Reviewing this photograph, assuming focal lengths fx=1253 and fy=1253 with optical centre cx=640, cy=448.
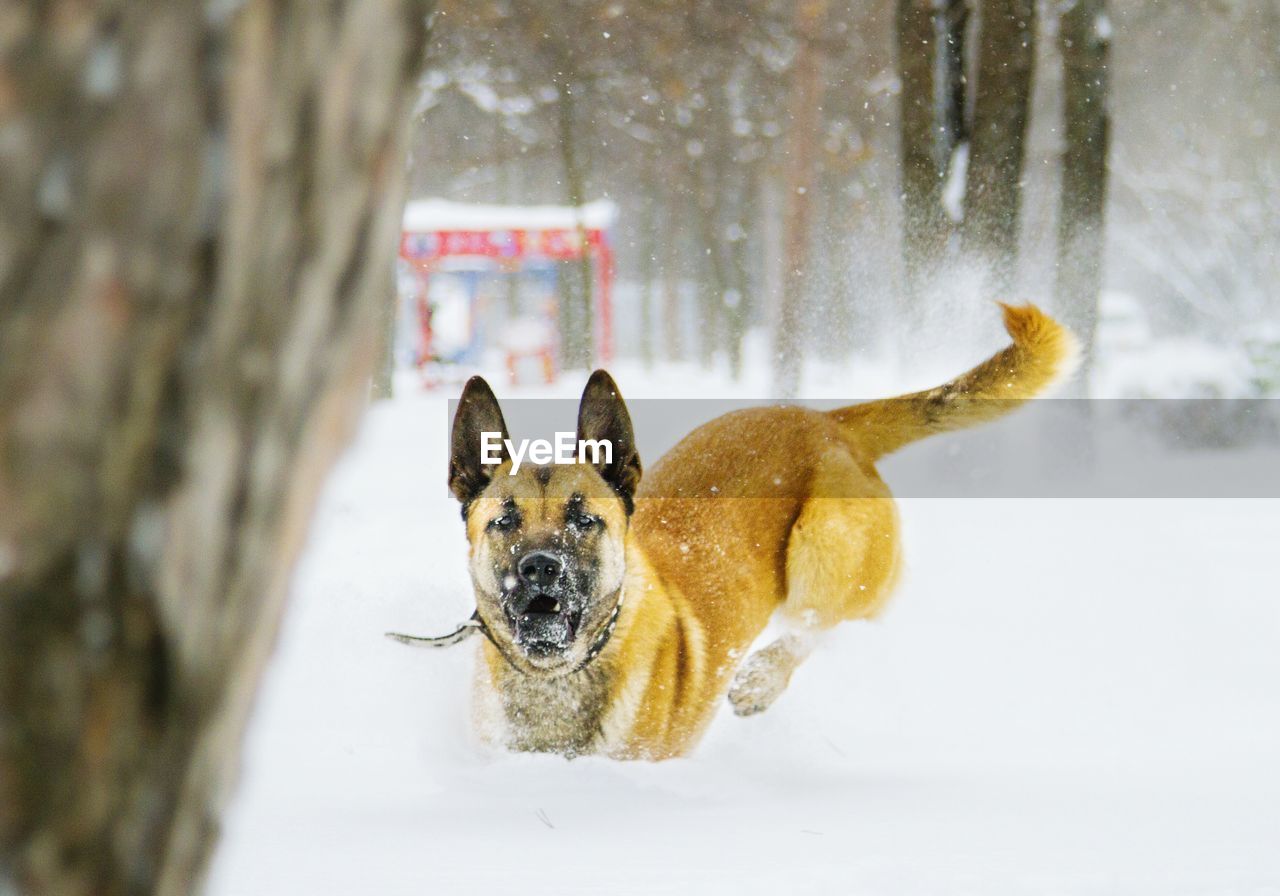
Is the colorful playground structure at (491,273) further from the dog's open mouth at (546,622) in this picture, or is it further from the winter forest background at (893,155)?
the dog's open mouth at (546,622)

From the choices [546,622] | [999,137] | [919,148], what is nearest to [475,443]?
[546,622]

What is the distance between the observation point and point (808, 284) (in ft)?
52.4

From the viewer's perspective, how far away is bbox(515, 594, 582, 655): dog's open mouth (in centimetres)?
370

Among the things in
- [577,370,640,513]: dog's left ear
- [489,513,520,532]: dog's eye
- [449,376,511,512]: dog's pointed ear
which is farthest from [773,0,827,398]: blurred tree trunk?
[489,513,520,532]: dog's eye

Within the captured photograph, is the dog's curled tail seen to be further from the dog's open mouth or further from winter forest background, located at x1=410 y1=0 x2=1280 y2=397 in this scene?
winter forest background, located at x1=410 y1=0 x2=1280 y2=397

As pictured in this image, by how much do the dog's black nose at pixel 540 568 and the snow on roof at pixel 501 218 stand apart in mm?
18253

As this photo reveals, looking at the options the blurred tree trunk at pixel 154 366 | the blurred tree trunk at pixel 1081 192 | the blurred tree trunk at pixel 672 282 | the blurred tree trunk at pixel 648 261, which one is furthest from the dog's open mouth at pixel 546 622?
the blurred tree trunk at pixel 648 261

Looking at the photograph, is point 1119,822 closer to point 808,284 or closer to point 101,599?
point 101,599

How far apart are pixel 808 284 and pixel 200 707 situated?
15.6 meters

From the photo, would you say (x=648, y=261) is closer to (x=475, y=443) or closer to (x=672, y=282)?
(x=672, y=282)

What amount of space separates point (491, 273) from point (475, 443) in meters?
19.9

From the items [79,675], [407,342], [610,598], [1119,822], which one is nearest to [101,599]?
[79,675]

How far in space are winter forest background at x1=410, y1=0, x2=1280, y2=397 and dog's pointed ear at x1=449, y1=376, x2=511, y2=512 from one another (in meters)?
6.06

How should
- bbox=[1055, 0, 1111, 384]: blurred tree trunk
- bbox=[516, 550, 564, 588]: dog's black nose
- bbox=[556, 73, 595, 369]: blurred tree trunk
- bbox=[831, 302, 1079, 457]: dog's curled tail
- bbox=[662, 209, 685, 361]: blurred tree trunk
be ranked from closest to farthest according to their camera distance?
bbox=[516, 550, 564, 588]: dog's black nose < bbox=[831, 302, 1079, 457]: dog's curled tail < bbox=[1055, 0, 1111, 384]: blurred tree trunk < bbox=[556, 73, 595, 369]: blurred tree trunk < bbox=[662, 209, 685, 361]: blurred tree trunk
